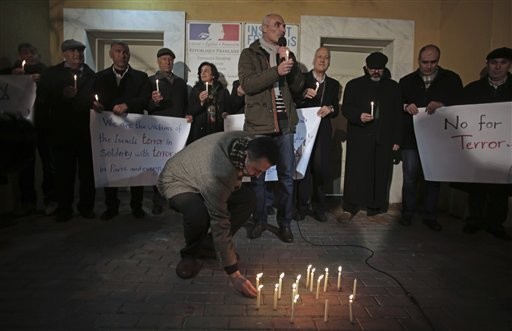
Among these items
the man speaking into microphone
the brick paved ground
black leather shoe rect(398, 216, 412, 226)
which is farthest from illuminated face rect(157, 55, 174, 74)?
Answer: black leather shoe rect(398, 216, 412, 226)

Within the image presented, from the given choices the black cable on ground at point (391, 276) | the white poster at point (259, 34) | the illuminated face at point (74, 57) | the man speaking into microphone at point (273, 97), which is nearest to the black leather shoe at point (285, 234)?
the man speaking into microphone at point (273, 97)

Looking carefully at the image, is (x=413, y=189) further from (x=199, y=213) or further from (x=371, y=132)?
(x=199, y=213)

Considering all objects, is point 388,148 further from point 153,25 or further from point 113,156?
point 153,25

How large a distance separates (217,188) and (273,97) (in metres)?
1.88

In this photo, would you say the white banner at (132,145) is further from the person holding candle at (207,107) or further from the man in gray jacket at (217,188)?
the man in gray jacket at (217,188)

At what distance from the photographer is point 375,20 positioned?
285 inches

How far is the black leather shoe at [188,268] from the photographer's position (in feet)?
12.6

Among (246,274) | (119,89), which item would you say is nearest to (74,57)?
(119,89)

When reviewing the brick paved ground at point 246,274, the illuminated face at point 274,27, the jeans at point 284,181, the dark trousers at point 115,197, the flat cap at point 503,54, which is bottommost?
the brick paved ground at point 246,274

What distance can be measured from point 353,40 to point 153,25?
341 centimetres

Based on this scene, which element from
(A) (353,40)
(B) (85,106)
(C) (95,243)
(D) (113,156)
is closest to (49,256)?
(C) (95,243)

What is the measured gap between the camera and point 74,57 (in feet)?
18.3

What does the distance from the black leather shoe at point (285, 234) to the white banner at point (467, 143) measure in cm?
213

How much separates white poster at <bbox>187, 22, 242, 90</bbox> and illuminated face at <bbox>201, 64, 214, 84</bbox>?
98 cm
